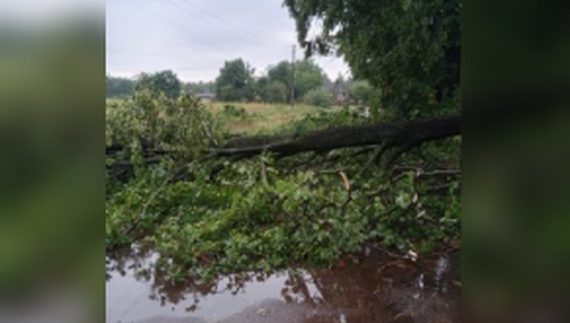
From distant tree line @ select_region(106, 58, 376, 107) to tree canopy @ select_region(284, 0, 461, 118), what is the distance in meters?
0.62

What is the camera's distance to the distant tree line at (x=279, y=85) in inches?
241

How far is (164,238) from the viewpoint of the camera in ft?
11.5

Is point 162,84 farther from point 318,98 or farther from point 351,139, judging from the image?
point 318,98

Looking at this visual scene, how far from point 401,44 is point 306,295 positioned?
286 cm

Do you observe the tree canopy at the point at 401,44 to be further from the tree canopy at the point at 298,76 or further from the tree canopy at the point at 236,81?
the tree canopy at the point at 298,76

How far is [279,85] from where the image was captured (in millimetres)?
10211

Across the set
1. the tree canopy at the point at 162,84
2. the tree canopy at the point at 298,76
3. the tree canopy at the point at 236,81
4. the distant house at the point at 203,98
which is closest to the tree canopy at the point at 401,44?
the distant house at the point at 203,98

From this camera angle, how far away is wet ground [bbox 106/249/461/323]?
2.50m

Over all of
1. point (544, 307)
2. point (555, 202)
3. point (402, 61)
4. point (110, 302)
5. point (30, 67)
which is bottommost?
point (110, 302)

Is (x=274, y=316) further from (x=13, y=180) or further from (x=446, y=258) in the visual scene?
(x=13, y=180)

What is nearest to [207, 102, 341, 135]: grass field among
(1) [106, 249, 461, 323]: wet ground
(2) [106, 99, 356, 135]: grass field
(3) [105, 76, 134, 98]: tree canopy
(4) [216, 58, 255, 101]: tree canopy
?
(2) [106, 99, 356, 135]: grass field

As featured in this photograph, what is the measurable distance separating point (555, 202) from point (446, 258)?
2762 mm

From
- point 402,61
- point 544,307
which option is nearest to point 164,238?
point 402,61

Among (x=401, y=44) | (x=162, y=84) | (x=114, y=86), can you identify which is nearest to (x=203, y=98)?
(x=162, y=84)
